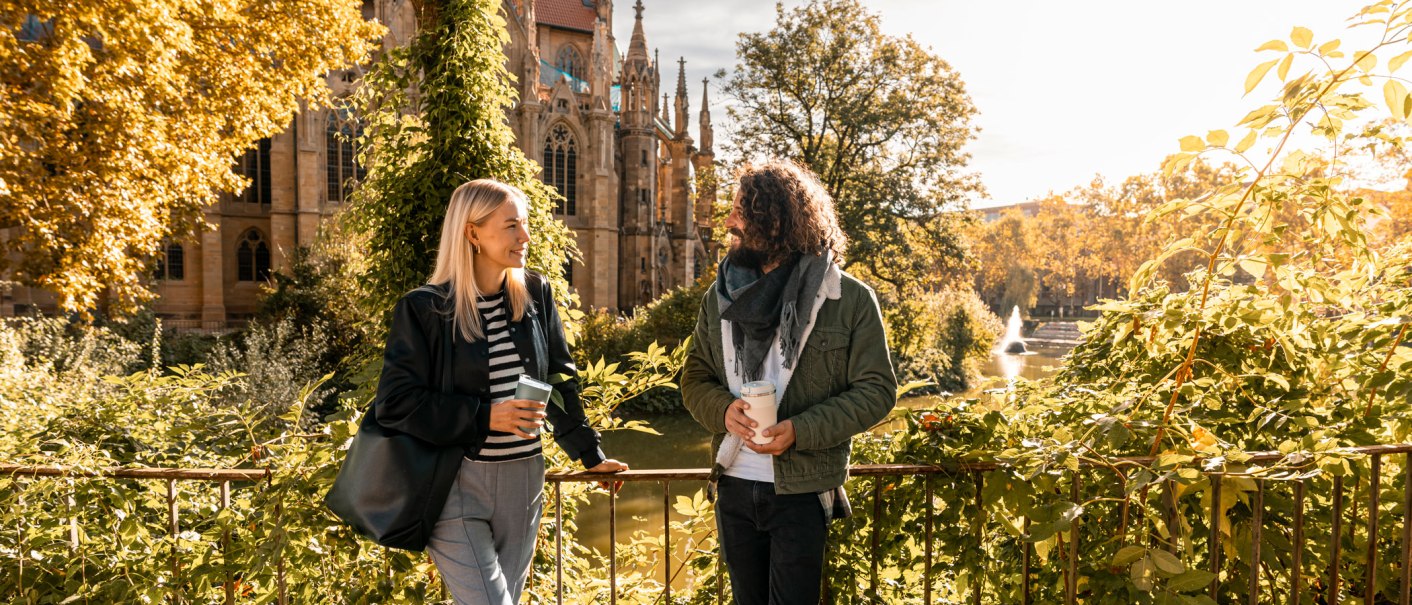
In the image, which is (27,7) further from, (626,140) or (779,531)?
(626,140)

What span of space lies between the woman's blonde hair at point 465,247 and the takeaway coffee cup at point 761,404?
81 centimetres

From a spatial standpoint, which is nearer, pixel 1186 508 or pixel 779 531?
pixel 779 531

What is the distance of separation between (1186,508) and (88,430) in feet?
14.4

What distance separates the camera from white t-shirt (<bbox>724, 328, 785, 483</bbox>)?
232cm

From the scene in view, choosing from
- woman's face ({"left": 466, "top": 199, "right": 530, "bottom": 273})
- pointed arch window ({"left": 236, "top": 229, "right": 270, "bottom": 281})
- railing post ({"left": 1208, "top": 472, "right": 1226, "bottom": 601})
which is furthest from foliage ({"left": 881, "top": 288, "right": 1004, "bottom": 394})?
pointed arch window ({"left": 236, "top": 229, "right": 270, "bottom": 281})

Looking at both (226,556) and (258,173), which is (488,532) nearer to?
(226,556)

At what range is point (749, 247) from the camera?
241 centimetres

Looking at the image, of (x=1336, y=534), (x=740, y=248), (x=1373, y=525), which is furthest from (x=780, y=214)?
(x=1373, y=525)

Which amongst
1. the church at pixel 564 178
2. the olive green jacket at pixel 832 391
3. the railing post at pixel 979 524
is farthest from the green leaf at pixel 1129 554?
the church at pixel 564 178

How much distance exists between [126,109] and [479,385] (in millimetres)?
9805

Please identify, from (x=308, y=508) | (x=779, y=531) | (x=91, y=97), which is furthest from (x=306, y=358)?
(x=779, y=531)

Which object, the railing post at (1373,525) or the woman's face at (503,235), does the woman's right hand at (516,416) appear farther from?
the railing post at (1373,525)

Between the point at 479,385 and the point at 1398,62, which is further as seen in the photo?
the point at 479,385

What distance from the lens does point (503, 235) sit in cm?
239
